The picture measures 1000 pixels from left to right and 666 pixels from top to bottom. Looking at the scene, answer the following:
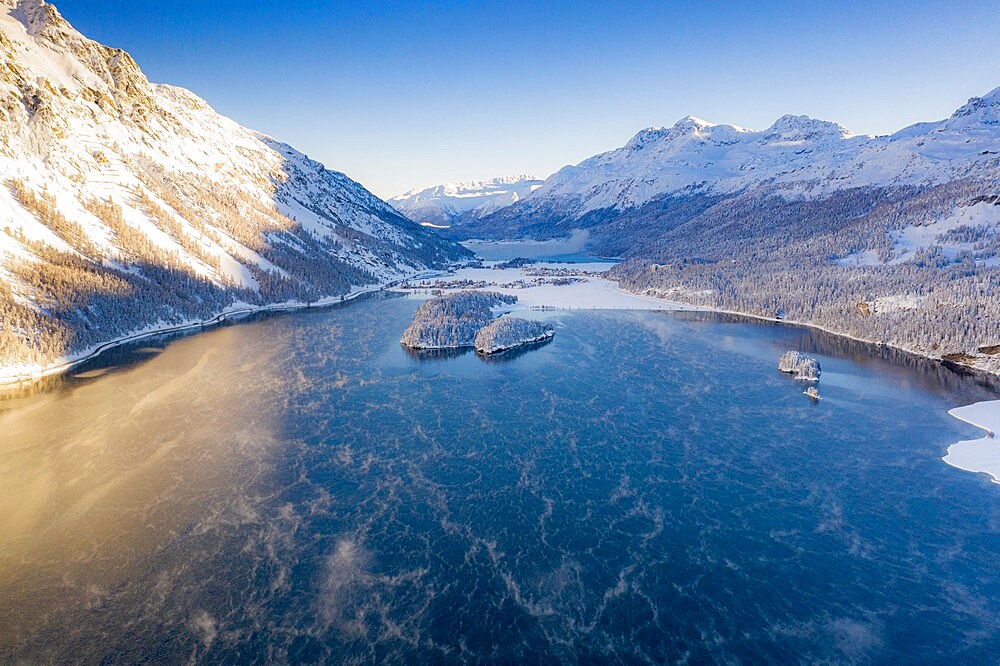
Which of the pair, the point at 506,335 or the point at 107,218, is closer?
the point at 506,335

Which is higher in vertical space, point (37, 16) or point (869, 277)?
point (37, 16)

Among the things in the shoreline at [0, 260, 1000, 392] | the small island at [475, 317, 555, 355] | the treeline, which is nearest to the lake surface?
the shoreline at [0, 260, 1000, 392]

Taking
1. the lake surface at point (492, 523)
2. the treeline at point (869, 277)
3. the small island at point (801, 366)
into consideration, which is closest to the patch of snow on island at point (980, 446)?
the lake surface at point (492, 523)

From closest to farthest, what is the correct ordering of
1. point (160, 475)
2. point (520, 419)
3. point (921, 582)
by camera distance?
point (921, 582) < point (160, 475) < point (520, 419)

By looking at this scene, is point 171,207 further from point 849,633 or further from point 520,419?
point 849,633

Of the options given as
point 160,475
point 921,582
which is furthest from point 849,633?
point 160,475

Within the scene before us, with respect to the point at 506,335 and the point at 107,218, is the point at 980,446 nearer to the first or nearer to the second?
the point at 506,335

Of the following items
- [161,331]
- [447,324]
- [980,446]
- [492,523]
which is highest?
[447,324]

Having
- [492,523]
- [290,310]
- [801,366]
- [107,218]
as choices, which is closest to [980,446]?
[801,366]
